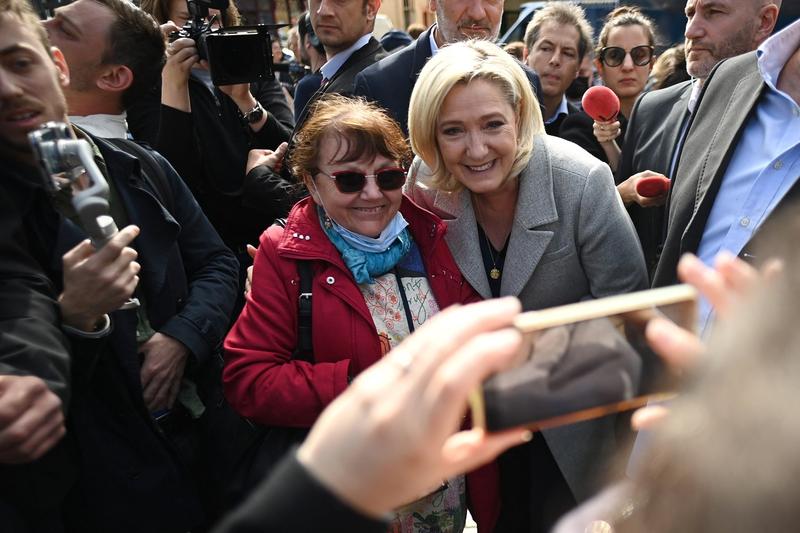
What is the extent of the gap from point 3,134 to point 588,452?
186cm

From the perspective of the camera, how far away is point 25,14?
1.61m

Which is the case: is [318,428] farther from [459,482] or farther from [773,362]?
[459,482]

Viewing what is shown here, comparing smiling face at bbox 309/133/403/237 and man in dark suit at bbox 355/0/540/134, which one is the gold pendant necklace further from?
man in dark suit at bbox 355/0/540/134

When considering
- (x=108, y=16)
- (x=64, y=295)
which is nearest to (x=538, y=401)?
(x=64, y=295)

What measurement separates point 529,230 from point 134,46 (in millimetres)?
1698

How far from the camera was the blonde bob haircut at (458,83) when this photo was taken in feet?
6.16

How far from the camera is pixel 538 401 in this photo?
660 millimetres

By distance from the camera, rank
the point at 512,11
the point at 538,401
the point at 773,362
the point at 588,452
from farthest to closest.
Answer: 1. the point at 512,11
2. the point at 588,452
3. the point at 538,401
4. the point at 773,362

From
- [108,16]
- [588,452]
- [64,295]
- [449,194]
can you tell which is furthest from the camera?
[108,16]

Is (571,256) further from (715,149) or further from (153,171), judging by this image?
(153,171)

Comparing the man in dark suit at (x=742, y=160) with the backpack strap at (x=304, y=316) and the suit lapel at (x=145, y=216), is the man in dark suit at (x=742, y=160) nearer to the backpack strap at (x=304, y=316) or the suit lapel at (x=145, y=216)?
the backpack strap at (x=304, y=316)

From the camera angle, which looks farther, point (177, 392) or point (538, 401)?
point (177, 392)

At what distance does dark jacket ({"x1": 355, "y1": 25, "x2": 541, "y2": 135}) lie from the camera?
276 centimetres

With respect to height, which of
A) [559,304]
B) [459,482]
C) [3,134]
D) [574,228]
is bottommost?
[459,482]
